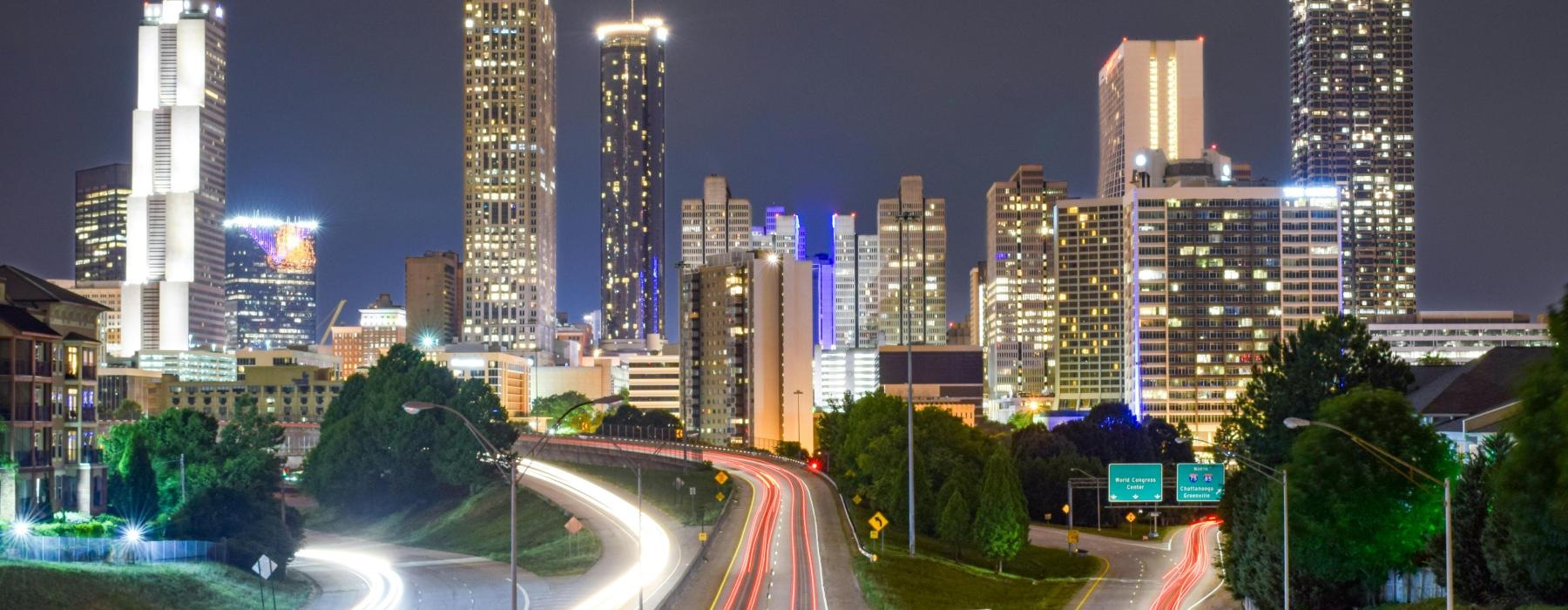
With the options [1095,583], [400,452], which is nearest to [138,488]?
[400,452]

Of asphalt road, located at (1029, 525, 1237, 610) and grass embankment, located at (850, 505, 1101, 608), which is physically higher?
grass embankment, located at (850, 505, 1101, 608)

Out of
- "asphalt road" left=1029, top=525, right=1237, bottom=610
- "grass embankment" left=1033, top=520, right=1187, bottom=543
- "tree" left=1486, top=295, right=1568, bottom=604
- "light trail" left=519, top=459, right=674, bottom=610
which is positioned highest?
"tree" left=1486, top=295, right=1568, bottom=604

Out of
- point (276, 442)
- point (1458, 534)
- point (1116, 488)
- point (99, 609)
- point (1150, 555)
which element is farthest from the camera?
point (1150, 555)

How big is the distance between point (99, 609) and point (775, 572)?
115 feet

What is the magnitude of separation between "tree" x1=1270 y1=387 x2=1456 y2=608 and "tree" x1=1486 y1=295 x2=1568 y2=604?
9332mm

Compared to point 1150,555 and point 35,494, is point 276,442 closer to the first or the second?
point 35,494

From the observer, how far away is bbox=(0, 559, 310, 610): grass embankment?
65188 millimetres

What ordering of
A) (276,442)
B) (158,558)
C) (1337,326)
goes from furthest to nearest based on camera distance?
(276,442)
(1337,326)
(158,558)

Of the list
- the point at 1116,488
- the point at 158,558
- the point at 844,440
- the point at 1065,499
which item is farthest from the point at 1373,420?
the point at 1065,499

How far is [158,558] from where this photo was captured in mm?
83250

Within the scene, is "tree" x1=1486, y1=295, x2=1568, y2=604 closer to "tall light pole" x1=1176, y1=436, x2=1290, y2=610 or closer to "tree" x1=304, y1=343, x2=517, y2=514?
"tall light pole" x1=1176, y1=436, x2=1290, y2=610

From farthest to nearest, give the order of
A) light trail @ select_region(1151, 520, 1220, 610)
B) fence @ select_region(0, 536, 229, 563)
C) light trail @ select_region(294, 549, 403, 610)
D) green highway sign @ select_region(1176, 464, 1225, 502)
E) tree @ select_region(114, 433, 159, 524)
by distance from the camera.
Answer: green highway sign @ select_region(1176, 464, 1225, 502) < tree @ select_region(114, 433, 159, 524) < light trail @ select_region(1151, 520, 1220, 610) < light trail @ select_region(294, 549, 403, 610) < fence @ select_region(0, 536, 229, 563)

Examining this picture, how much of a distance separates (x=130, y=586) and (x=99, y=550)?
7382 millimetres

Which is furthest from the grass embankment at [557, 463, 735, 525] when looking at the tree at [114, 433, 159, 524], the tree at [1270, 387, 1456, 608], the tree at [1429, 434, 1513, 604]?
the tree at [1429, 434, 1513, 604]
